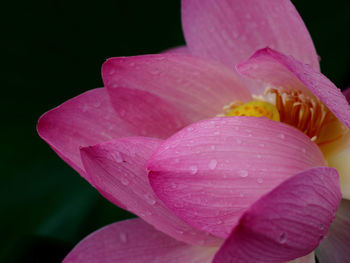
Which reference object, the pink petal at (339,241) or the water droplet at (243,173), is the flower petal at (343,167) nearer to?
the pink petal at (339,241)

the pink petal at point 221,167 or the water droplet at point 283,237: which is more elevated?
the pink petal at point 221,167

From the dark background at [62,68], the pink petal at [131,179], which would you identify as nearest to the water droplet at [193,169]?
the pink petal at [131,179]

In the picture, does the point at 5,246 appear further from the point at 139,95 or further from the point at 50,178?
the point at 139,95

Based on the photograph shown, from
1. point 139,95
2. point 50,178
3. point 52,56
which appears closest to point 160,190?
point 139,95

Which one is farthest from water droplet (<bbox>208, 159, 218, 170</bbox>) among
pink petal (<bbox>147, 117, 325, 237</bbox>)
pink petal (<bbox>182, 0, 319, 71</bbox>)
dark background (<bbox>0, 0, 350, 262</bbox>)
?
dark background (<bbox>0, 0, 350, 262</bbox>)

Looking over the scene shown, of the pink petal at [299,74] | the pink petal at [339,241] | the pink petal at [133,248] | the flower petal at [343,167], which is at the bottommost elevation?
the pink petal at [339,241]
